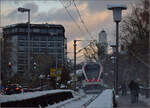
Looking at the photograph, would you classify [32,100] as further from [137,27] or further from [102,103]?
[137,27]

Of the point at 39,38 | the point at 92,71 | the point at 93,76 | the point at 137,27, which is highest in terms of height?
the point at 39,38

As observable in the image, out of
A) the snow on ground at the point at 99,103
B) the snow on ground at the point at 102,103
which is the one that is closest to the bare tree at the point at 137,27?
the snow on ground at the point at 99,103

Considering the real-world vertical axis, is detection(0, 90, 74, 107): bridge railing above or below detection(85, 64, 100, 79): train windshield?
below

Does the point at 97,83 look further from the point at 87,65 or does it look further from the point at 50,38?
the point at 50,38

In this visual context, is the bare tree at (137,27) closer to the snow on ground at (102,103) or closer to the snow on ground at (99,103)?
the snow on ground at (99,103)

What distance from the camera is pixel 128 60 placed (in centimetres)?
4041

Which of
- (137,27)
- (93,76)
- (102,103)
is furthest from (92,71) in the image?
(102,103)

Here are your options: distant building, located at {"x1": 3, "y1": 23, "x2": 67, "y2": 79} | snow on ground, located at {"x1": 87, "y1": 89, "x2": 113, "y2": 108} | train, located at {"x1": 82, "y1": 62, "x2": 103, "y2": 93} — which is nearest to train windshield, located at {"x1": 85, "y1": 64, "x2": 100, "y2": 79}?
train, located at {"x1": 82, "y1": 62, "x2": 103, "y2": 93}

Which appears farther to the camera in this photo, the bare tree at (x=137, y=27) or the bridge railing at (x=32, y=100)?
the bare tree at (x=137, y=27)

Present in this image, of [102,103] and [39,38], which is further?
[39,38]

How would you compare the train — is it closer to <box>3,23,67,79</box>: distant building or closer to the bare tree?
the bare tree

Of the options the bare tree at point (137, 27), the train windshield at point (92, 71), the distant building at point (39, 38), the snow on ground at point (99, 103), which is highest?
the distant building at point (39, 38)

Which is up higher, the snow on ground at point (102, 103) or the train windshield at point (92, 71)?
the train windshield at point (92, 71)

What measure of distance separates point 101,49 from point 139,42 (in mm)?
42504
